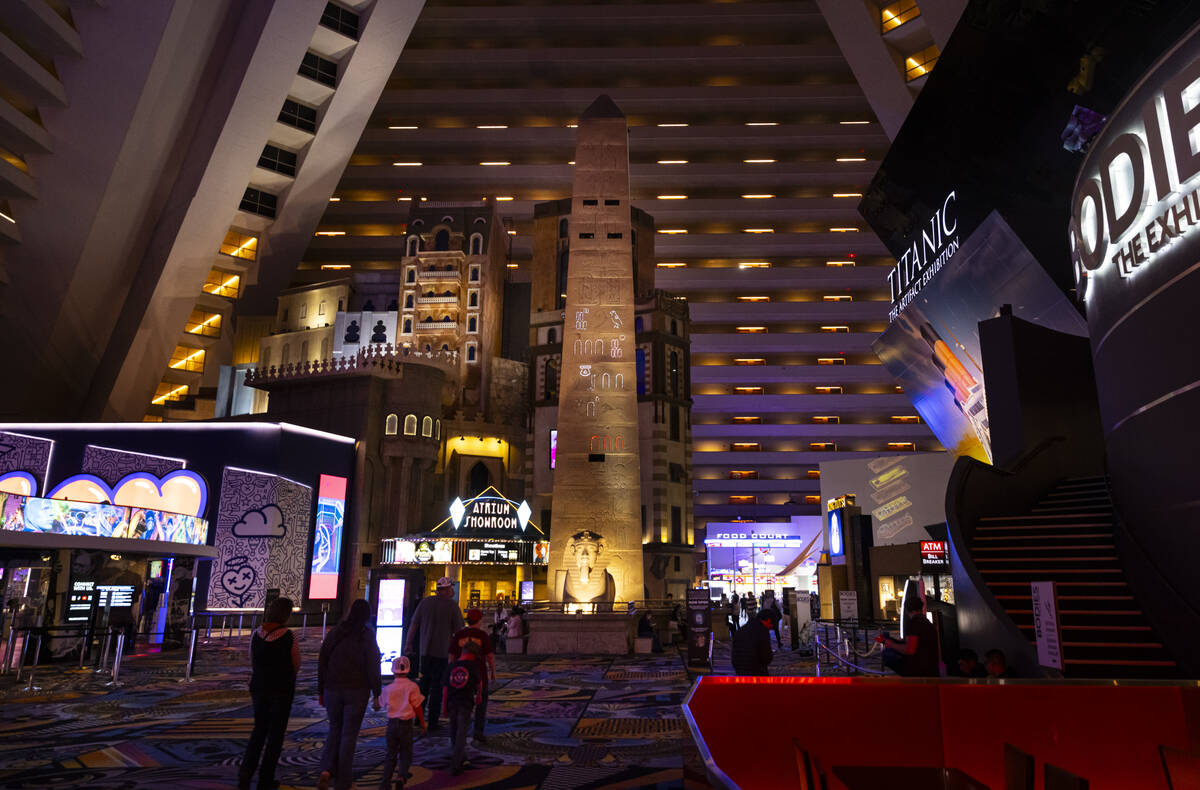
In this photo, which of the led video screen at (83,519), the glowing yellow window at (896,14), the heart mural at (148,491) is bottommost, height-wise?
the led video screen at (83,519)

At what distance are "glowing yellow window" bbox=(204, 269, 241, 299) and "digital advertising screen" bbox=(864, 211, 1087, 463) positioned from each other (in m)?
38.8

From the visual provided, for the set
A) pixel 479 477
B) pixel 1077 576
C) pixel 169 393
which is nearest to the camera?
pixel 1077 576

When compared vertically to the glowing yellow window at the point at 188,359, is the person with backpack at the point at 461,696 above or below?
below

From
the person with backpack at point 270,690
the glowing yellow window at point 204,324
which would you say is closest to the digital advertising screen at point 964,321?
the person with backpack at point 270,690

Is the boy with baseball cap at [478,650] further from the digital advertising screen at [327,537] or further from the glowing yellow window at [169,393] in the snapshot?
the glowing yellow window at [169,393]

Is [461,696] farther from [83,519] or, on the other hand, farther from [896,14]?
[896,14]

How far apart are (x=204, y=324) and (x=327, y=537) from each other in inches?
855

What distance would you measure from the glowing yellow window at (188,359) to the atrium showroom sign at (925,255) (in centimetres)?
4152

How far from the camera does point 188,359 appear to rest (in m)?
49.1

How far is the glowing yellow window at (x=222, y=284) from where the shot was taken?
48.0 m

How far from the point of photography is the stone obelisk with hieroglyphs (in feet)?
82.3

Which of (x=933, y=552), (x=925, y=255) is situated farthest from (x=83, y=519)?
(x=925, y=255)

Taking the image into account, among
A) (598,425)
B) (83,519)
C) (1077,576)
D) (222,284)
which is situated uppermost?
(222,284)

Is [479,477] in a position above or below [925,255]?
below
